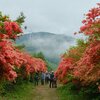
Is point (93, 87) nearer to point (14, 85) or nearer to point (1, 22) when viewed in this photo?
point (1, 22)

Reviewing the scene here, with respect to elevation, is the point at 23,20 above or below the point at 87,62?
above

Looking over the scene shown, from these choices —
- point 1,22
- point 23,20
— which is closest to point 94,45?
point 1,22

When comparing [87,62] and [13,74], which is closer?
[13,74]

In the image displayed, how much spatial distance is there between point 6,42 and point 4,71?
1246 mm

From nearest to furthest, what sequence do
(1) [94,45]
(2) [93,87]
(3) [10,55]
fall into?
(3) [10,55] → (1) [94,45] → (2) [93,87]

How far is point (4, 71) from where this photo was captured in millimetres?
19234

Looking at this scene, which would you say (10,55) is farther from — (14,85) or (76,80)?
(14,85)

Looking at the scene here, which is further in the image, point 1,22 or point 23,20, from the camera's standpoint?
point 23,20

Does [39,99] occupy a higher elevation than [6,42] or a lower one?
lower

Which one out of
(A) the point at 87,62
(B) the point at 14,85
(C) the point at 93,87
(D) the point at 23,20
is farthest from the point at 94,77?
(B) the point at 14,85

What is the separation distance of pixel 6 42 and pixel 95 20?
5677 mm

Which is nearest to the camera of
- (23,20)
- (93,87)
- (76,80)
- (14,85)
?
(93,87)

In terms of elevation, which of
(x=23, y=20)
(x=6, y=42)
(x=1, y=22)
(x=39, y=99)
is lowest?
(x=39, y=99)

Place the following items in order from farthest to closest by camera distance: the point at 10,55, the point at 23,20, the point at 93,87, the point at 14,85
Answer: the point at 14,85
the point at 23,20
the point at 93,87
the point at 10,55
